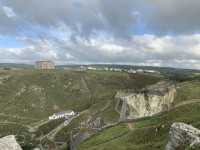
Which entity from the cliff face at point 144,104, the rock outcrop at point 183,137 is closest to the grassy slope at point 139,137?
the rock outcrop at point 183,137

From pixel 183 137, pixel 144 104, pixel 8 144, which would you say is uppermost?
pixel 183 137

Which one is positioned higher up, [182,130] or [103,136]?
[182,130]

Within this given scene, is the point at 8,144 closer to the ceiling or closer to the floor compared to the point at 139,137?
closer to the ceiling

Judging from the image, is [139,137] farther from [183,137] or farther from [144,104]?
[144,104]

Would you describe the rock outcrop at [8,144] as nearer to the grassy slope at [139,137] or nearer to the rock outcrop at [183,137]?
the rock outcrop at [183,137]

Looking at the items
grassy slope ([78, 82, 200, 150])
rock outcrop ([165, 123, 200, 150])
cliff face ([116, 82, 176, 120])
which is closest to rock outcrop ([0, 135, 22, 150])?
rock outcrop ([165, 123, 200, 150])

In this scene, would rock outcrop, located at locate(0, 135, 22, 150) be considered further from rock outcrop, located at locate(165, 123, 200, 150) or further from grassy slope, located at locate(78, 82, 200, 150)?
grassy slope, located at locate(78, 82, 200, 150)

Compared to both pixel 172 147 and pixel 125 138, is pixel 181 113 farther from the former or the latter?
pixel 172 147

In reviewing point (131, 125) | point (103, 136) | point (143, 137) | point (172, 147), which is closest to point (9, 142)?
point (172, 147)

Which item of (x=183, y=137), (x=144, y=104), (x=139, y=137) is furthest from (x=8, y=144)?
(x=144, y=104)
